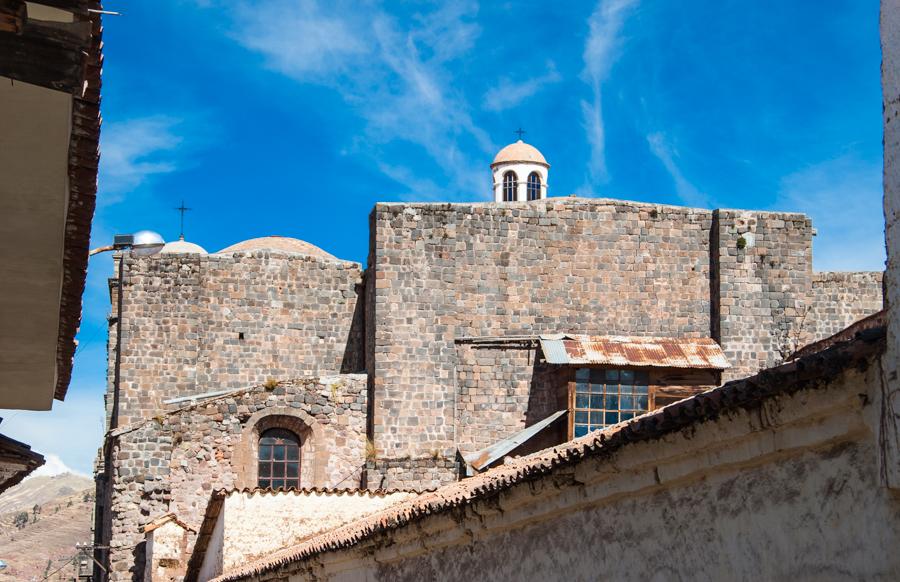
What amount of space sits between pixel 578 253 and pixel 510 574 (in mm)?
15560

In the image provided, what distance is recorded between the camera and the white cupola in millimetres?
44844

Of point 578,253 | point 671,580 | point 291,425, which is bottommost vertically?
point 671,580

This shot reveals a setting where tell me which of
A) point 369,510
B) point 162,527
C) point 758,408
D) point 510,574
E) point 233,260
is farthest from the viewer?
point 233,260

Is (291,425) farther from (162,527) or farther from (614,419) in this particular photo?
(614,419)

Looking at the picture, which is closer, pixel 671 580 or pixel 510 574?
pixel 671 580

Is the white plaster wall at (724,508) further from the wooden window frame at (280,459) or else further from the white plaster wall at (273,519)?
the wooden window frame at (280,459)

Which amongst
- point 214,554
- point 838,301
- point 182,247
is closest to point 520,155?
point 182,247

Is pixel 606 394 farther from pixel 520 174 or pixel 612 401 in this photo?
pixel 520 174

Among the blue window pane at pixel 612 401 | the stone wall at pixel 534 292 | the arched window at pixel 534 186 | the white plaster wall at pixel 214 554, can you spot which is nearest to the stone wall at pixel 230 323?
the stone wall at pixel 534 292

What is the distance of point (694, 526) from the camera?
287 inches

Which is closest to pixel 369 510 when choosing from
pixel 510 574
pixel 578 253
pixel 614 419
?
pixel 614 419

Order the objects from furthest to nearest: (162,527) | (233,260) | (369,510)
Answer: (233,260) → (162,527) → (369,510)

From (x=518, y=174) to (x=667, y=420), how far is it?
125 feet

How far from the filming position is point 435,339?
78.7 feet
